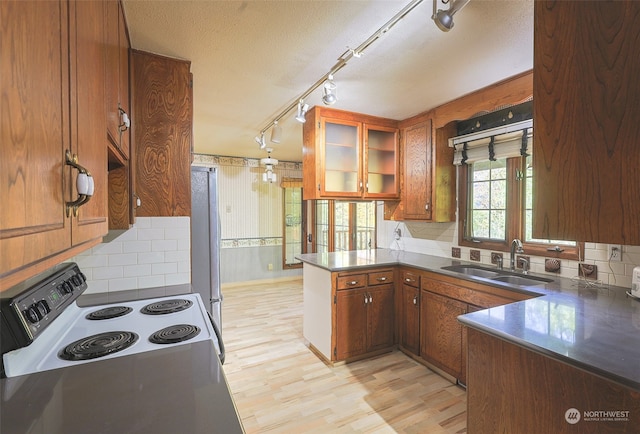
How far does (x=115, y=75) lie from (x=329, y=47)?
117cm

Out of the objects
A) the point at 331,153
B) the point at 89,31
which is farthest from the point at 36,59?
the point at 331,153

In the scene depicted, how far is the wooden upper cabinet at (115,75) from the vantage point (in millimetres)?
1053

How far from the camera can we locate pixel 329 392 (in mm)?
→ 2334

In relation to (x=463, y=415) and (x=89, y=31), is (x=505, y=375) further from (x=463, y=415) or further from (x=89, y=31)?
(x=89, y=31)

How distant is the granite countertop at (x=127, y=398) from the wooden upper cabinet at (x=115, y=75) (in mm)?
793

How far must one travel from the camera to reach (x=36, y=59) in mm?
500

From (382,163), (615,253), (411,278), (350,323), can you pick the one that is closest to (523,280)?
(615,253)

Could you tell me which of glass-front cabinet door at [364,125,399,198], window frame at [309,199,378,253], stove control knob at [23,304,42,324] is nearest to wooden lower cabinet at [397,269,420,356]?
glass-front cabinet door at [364,125,399,198]

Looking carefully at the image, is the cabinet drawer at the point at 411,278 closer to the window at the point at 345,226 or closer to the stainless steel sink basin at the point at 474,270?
the stainless steel sink basin at the point at 474,270

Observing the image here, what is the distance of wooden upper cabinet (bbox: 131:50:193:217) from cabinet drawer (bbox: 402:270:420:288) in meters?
2.01

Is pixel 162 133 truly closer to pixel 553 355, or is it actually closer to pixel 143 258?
pixel 143 258

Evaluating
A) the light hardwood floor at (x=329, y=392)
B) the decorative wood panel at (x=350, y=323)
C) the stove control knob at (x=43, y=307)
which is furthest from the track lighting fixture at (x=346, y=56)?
the light hardwood floor at (x=329, y=392)

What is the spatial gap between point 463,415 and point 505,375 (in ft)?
3.11

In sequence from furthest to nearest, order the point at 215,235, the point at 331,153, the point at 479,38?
1. the point at 331,153
2. the point at 215,235
3. the point at 479,38
